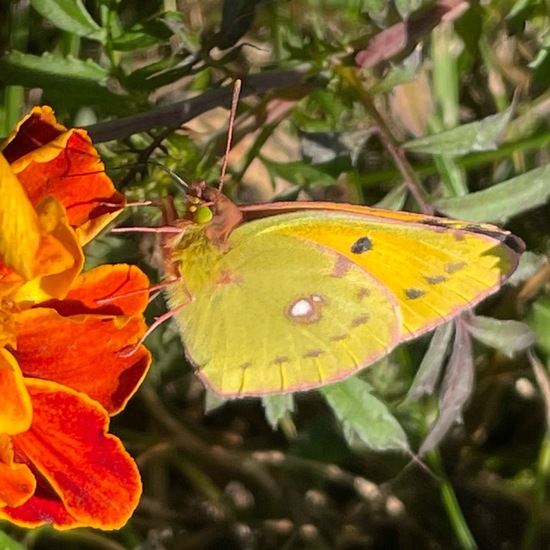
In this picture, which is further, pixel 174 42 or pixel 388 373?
pixel 388 373

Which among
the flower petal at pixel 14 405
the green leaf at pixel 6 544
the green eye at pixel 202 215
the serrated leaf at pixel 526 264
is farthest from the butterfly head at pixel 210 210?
the green leaf at pixel 6 544

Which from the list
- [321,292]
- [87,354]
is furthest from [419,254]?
[87,354]

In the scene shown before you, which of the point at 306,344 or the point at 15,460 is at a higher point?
the point at 15,460

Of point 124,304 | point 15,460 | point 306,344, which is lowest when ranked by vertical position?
point 306,344

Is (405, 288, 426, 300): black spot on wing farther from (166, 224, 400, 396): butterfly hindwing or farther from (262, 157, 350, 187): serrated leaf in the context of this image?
(262, 157, 350, 187): serrated leaf

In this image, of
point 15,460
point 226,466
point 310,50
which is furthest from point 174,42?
point 226,466

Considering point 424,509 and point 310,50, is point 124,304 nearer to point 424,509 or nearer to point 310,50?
point 310,50

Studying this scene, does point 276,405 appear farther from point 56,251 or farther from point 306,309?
point 56,251

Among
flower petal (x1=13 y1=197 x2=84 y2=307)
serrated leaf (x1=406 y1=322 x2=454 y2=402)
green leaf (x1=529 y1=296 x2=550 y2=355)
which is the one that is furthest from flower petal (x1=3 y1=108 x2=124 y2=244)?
green leaf (x1=529 y1=296 x2=550 y2=355)
